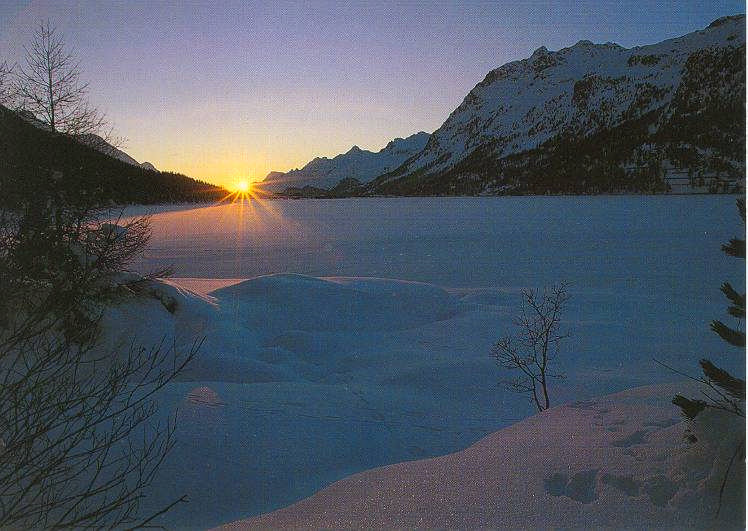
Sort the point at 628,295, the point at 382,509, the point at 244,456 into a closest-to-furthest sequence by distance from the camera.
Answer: the point at 382,509 → the point at 244,456 → the point at 628,295

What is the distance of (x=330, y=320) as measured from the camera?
14.8m

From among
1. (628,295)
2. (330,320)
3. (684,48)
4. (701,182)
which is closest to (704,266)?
(628,295)

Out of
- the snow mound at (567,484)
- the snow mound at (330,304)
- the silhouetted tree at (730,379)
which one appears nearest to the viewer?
the silhouetted tree at (730,379)

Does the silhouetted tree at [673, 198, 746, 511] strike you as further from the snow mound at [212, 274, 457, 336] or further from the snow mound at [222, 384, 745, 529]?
the snow mound at [212, 274, 457, 336]

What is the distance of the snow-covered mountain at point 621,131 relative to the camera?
321ft

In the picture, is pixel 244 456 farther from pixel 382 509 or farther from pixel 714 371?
pixel 714 371

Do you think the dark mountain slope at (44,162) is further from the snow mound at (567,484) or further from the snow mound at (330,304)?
the snow mound at (567,484)

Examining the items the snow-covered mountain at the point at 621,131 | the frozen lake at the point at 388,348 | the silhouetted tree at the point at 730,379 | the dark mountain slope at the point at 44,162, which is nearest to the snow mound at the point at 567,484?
the silhouetted tree at the point at 730,379

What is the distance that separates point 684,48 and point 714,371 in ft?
675

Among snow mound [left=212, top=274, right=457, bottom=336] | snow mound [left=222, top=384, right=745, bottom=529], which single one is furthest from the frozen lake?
snow mound [left=222, top=384, right=745, bottom=529]

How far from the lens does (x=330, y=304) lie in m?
15.6

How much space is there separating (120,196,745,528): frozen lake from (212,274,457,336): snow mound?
7 cm

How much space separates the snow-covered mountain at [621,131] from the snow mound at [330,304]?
69581 mm

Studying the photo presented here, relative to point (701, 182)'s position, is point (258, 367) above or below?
below
